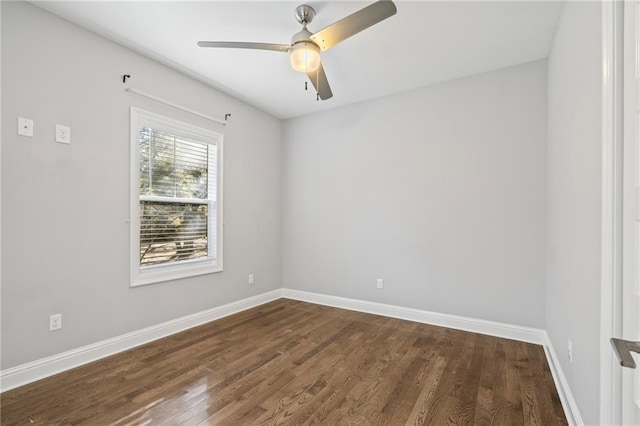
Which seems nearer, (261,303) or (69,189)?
(69,189)

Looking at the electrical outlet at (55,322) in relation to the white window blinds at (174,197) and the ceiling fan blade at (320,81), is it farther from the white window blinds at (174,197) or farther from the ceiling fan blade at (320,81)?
the ceiling fan blade at (320,81)

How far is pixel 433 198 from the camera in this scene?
334 centimetres

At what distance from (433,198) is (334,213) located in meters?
1.36

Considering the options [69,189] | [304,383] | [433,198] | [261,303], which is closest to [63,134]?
[69,189]

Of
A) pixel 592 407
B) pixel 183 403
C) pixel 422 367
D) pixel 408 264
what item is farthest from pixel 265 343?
pixel 592 407

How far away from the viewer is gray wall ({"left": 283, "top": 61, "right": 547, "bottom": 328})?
2.87m

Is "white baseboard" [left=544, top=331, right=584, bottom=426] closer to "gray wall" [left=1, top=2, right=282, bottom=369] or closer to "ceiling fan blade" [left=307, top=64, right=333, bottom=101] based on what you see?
"ceiling fan blade" [left=307, top=64, right=333, bottom=101]

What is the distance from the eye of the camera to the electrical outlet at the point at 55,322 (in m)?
2.21

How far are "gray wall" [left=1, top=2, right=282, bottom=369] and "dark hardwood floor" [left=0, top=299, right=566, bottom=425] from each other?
1.24 ft

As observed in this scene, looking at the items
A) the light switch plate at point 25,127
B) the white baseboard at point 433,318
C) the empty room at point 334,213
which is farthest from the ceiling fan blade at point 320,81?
the white baseboard at point 433,318

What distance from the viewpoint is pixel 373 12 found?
1.78 m
